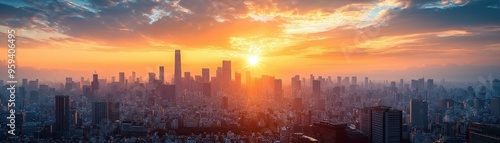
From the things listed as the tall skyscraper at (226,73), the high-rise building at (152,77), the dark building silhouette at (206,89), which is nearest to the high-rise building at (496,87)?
the dark building silhouette at (206,89)

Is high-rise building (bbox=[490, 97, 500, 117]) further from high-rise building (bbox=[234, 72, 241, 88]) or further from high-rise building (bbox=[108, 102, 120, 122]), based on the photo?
high-rise building (bbox=[234, 72, 241, 88])

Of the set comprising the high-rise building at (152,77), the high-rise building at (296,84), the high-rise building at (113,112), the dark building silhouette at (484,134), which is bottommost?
the high-rise building at (113,112)

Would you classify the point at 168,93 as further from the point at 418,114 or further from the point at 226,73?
the point at 418,114

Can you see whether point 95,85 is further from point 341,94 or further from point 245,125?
point 341,94

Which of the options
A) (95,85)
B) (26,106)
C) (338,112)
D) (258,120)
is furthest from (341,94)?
(26,106)

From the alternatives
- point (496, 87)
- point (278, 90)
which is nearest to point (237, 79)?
point (278, 90)

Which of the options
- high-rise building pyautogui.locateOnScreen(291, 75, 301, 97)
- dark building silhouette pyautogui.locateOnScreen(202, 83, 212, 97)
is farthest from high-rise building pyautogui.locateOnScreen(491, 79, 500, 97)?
dark building silhouette pyautogui.locateOnScreen(202, 83, 212, 97)

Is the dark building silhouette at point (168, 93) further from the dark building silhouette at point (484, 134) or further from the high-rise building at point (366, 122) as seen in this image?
the dark building silhouette at point (484, 134)
